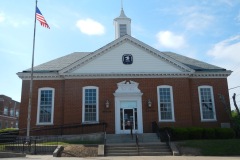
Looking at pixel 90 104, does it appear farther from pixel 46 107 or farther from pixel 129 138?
pixel 129 138

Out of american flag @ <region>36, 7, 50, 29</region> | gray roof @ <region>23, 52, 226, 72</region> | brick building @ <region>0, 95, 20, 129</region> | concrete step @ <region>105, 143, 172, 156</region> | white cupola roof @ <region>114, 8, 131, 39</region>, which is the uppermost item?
white cupola roof @ <region>114, 8, 131, 39</region>

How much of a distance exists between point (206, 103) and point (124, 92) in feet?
25.0

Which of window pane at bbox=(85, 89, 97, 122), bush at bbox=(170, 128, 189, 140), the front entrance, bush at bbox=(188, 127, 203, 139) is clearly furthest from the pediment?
bush at bbox=(170, 128, 189, 140)

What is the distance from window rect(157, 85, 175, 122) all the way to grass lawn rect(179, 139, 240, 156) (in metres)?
5.50

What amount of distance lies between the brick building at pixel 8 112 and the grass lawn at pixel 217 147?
43874mm

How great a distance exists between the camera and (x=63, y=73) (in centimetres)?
2444

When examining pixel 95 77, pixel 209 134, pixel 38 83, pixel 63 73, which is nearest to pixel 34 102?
pixel 38 83

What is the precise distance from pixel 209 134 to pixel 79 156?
34.6 feet

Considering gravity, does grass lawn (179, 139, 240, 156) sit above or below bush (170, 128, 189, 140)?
below

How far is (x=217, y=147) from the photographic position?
58.6 ft

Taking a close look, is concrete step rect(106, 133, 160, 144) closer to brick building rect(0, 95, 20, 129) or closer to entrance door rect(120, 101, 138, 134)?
entrance door rect(120, 101, 138, 134)

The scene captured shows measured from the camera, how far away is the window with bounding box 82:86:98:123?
78.4 ft

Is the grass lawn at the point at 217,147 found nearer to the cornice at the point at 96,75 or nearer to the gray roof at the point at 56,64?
the cornice at the point at 96,75

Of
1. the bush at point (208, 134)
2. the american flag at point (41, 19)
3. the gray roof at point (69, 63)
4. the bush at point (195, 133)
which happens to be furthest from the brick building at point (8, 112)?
the bush at point (208, 134)
